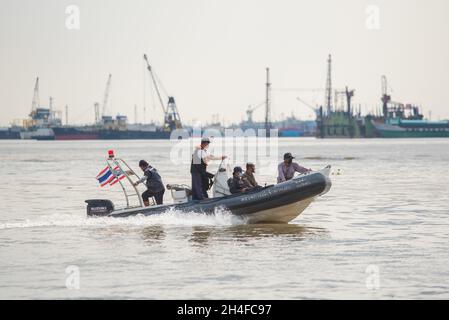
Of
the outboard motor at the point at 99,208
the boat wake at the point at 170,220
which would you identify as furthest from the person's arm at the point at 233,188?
the outboard motor at the point at 99,208

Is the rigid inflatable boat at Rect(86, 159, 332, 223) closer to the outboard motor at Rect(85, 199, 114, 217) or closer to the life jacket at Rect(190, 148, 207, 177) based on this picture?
the life jacket at Rect(190, 148, 207, 177)

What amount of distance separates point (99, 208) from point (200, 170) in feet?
8.76

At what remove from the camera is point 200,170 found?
870 inches

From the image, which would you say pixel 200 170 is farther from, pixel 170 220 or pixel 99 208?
pixel 99 208

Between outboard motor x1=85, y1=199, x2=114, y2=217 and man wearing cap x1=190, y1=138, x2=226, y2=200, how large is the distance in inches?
80.9

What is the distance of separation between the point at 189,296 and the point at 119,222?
8.61m

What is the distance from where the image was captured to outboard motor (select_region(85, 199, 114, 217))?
2300 cm

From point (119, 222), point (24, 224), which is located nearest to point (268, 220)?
point (119, 222)

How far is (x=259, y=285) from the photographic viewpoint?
1526 centimetres

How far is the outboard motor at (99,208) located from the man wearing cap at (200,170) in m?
2.05

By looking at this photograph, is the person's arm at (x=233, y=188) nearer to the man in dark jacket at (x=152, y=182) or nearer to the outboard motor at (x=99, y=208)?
the man in dark jacket at (x=152, y=182)

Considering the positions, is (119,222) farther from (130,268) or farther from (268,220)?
(130,268)

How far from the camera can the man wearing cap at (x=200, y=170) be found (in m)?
21.9

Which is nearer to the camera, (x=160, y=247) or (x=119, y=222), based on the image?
(x=160, y=247)
